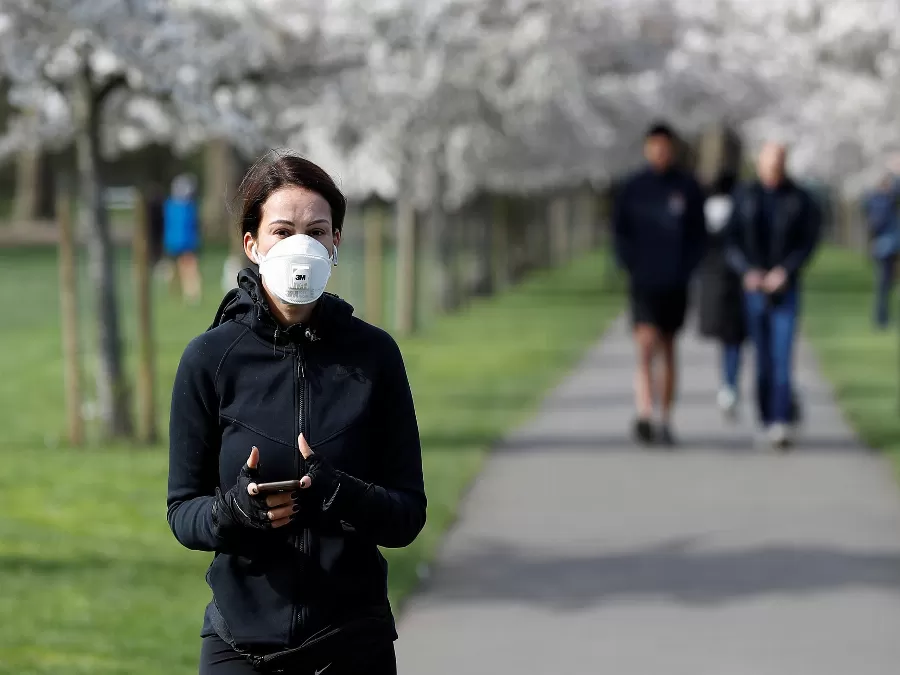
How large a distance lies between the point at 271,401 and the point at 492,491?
6293 mm

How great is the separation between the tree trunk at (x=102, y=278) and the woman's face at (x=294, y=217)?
316 inches

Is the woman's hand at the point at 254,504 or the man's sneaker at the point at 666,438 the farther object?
the man's sneaker at the point at 666,438

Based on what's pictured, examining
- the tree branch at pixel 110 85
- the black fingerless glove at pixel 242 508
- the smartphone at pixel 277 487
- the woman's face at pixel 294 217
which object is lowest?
the black fingerless glove at pixel 242 508

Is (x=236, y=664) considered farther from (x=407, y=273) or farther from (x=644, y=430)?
(x=407, y=273)

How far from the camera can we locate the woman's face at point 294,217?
9.89 ft

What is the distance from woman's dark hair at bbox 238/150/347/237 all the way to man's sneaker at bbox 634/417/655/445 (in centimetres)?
797

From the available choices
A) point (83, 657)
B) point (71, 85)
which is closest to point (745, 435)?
point (71, 85)

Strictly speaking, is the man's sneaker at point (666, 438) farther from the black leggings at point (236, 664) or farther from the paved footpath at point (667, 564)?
the black leggings at point (236, 664)

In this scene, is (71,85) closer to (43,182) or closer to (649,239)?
(649,239)

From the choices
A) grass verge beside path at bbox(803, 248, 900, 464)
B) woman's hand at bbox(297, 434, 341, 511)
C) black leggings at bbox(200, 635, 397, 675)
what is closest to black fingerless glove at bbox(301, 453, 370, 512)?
woman's hand at bbox(297, 434, 341, 511)

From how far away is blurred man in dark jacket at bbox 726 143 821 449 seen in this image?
10.4 metres

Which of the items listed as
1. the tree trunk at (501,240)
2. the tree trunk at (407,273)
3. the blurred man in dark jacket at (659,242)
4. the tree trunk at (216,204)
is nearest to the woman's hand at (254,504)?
the blurred man in dark jacket at (659,242)

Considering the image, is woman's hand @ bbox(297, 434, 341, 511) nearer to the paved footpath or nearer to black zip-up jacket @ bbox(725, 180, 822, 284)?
the paved footpath

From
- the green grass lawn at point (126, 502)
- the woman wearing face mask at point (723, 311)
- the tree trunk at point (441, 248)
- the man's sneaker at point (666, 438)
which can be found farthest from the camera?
the tree trunk at point (441, 248)
